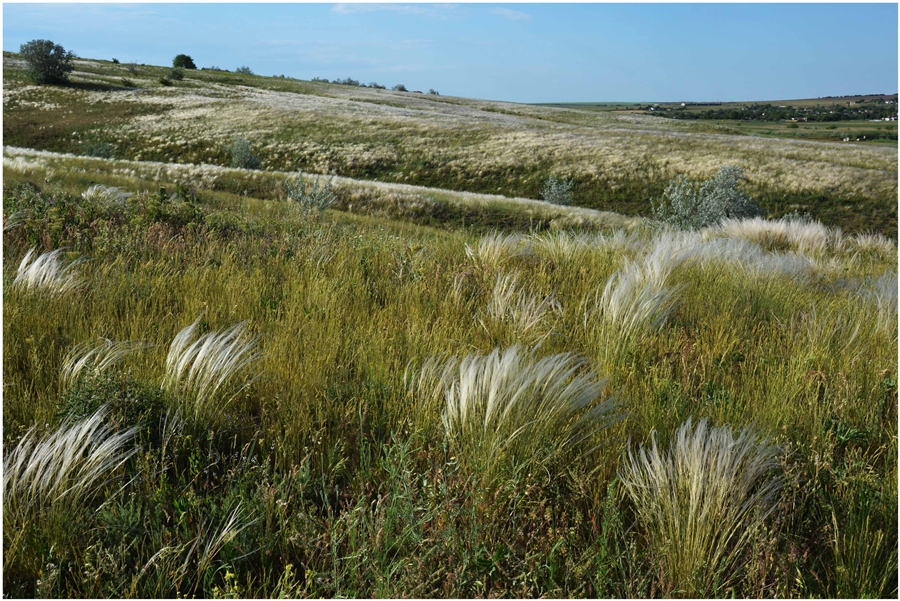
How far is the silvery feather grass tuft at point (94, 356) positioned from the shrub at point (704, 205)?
1337cm

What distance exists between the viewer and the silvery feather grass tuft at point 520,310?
312cm

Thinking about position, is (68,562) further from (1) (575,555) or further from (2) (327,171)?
(2) (327,171)

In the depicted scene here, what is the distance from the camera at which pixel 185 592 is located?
1593 millimetres

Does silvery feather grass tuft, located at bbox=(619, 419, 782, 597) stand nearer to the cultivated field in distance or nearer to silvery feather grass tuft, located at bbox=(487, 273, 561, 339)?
the cultivated field in distance

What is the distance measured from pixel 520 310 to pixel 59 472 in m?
2.23

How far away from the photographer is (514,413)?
2145 mm

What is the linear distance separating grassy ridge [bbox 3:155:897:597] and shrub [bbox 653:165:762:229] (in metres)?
11.7

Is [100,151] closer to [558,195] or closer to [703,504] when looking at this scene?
[558,195]

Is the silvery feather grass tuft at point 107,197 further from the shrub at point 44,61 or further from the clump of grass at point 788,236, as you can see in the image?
the shrub at point 44,61

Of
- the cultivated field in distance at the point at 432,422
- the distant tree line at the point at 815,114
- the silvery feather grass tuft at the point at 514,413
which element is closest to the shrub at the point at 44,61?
the cultivated field in distance at the point at 432,422

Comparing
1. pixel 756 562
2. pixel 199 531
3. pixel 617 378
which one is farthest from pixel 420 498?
pixel 617 378

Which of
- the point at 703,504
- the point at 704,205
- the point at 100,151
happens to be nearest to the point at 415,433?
the point at 703,504

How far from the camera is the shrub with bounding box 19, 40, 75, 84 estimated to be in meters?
59.4

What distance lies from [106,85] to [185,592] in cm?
7344
